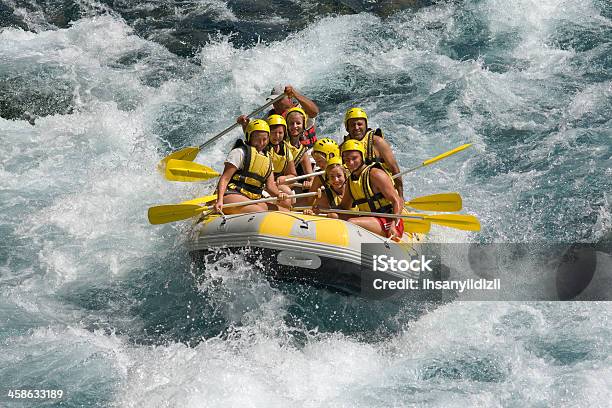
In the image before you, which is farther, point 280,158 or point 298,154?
point 298,154

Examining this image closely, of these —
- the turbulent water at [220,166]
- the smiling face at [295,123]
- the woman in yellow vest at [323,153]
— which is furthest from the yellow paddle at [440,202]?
the smiling face at [295,123]

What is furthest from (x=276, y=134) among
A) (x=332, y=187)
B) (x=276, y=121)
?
(x=332, y=187)

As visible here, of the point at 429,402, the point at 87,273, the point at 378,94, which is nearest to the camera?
the point at 429,402

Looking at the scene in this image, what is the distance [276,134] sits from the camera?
8.76 m

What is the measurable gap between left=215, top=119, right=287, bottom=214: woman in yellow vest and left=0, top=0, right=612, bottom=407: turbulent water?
815 mm

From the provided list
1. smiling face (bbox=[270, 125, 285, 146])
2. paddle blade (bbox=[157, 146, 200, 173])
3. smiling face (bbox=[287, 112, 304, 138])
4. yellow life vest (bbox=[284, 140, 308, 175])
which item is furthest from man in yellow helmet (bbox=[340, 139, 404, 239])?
paddle blade (bbox=[157, 146, 200, 173])

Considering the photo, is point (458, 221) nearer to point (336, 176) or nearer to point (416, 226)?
point (416, 226)

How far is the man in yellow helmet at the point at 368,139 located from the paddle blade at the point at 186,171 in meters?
1.48

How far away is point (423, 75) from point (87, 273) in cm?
638

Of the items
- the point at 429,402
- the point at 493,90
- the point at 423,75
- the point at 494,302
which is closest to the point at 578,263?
the point at 494,302

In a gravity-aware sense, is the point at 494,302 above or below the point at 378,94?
below

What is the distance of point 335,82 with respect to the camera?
1314 centimetres

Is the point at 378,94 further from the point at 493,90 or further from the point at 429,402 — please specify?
the point at 429,402

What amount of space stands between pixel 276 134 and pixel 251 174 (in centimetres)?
60
